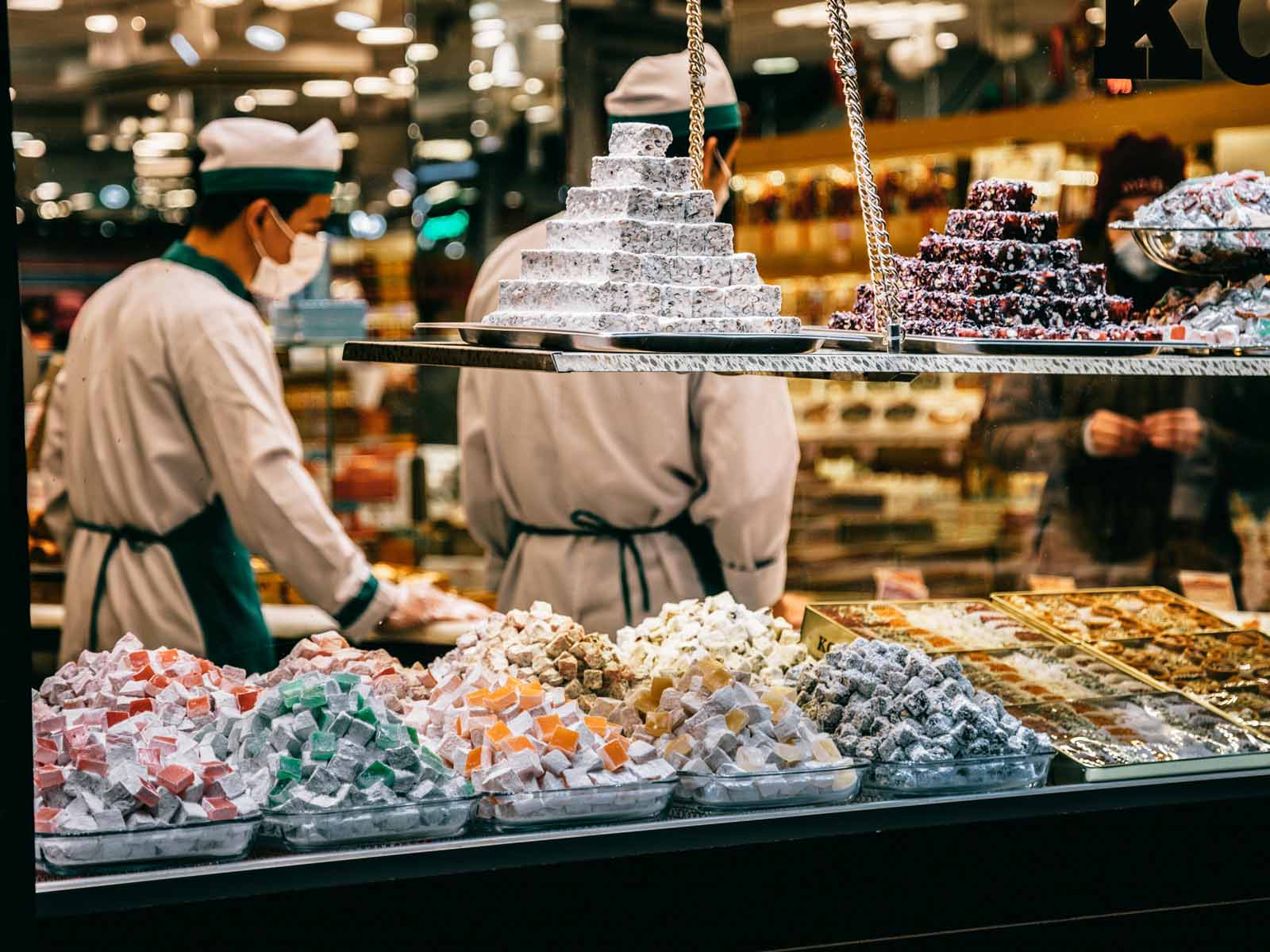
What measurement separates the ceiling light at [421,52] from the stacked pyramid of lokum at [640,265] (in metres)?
2.89

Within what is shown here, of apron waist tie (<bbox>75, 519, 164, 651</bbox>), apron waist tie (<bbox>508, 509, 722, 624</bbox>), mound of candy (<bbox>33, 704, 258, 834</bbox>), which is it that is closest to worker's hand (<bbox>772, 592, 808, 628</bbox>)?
apron waist tie (<bbox>508, 509, 722, 624</bbox>)

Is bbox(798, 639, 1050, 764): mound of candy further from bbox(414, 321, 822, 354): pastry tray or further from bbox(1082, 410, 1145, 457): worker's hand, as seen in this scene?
bbox(1082, 410, 1145, 457): worker's hand

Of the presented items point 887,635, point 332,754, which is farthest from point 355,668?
point 887,635

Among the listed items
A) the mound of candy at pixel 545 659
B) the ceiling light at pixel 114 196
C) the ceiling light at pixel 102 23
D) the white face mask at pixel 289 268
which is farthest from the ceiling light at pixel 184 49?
the mound of candy at pixel 545 659

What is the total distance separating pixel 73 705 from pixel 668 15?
9.63 feet

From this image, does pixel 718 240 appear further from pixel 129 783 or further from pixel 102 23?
pixel 102 23

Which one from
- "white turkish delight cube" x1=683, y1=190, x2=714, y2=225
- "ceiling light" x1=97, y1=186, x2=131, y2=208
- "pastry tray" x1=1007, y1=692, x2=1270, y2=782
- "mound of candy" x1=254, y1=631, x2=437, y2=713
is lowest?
"pastry tray" x1=1007, y1=692, x2=1270, y2=782

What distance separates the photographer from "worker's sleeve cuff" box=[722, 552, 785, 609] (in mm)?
4012

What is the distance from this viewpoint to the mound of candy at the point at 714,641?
A: 2766mm

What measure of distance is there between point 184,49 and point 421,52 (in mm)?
872

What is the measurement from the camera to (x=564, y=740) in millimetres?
2143

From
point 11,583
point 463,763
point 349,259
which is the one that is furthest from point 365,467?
point 11,583

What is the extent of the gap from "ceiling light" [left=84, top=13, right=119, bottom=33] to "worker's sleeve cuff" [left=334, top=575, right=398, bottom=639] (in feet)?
6.19

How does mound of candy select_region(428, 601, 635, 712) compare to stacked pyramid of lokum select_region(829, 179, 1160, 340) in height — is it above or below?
below
